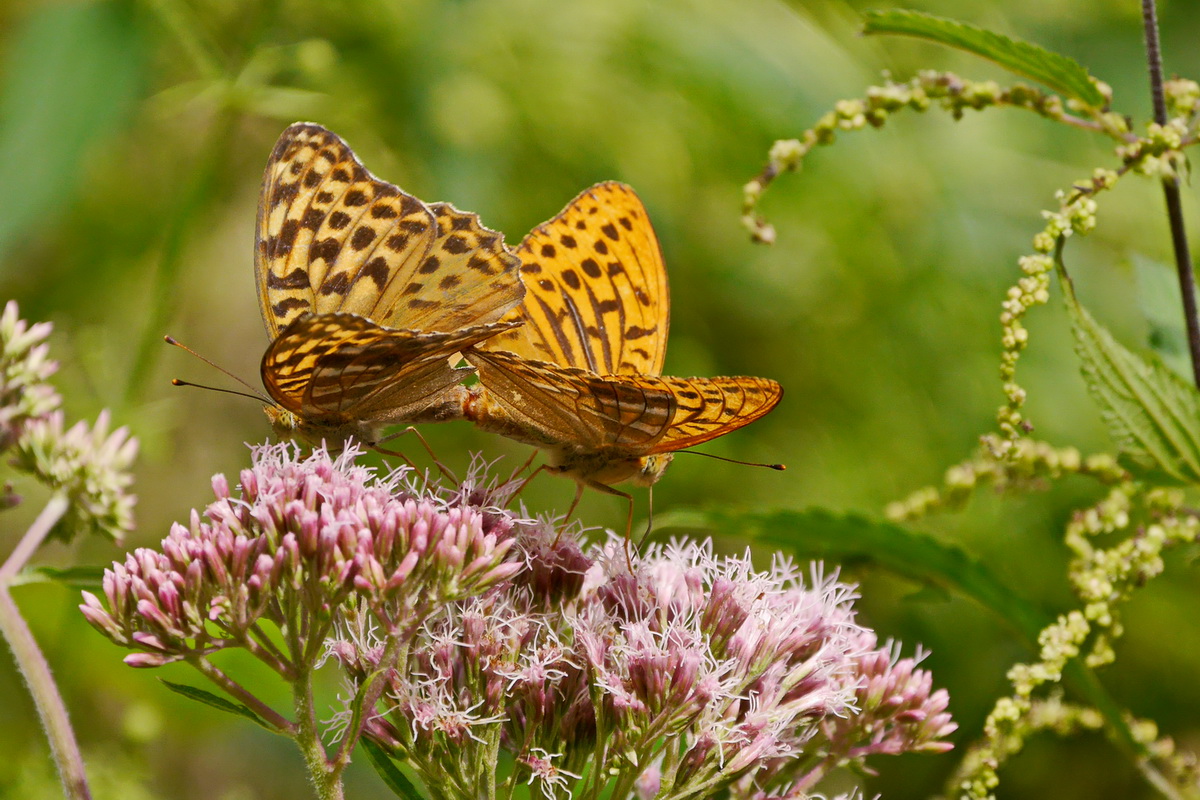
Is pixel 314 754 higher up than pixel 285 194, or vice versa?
pixel 285 194

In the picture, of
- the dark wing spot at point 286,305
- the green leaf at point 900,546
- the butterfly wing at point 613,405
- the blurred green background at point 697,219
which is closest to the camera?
the butterfly wing at point 613,405

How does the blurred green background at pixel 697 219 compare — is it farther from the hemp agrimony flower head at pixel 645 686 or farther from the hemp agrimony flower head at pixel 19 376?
the hemp agrimony flower head at pixel 645 686

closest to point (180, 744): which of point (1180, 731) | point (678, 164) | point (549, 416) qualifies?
point (549, 416)

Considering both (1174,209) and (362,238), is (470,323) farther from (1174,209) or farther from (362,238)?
(1174,209)

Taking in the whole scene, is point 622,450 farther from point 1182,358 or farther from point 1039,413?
point 1039,413

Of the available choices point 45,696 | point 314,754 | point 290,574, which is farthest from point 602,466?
point 45,696

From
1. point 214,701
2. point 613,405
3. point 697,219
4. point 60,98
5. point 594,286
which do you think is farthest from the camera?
point 697,219

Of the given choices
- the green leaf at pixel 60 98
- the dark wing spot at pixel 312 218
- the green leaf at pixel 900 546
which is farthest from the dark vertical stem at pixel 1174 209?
the green leaf at pixel 60 98
